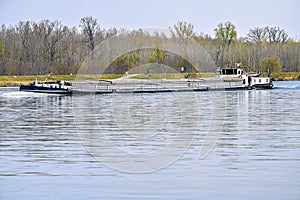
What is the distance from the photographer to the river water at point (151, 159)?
1127 centimetres

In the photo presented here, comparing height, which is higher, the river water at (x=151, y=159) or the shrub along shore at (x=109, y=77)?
the shrub along shore at (x=109, y=77)

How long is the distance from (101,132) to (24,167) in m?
7.26

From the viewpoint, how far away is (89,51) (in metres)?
91.2

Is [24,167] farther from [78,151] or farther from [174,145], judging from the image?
[174,145]

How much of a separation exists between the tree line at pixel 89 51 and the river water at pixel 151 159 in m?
61.0

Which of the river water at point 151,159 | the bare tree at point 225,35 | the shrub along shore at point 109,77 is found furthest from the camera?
the bare tree at point 225,35

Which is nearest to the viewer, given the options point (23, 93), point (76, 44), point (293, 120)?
point (293, 120)

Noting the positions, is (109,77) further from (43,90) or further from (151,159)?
(151,159)

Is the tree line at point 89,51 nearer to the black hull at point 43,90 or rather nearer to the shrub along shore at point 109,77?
the shrub along shore at point 109,77

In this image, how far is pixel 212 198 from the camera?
10.7 meters

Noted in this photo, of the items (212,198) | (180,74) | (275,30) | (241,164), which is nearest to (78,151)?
(241,164)

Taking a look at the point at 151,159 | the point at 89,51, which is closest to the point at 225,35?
the point at 89,51

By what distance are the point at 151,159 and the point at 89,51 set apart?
254 ft

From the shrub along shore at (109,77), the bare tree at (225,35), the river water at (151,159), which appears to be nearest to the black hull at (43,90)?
the shrub along shore at (109,77)
